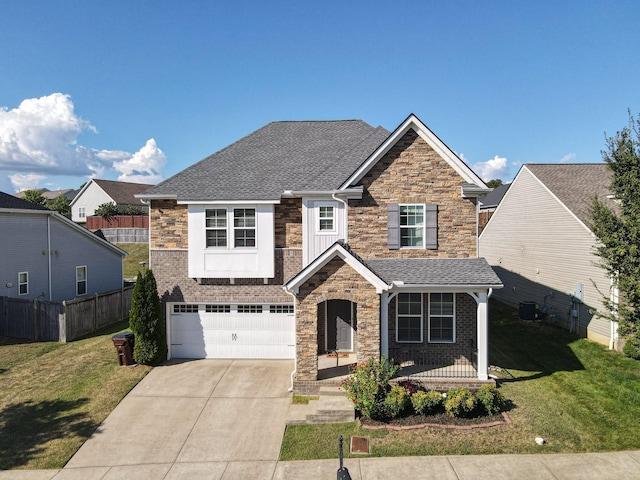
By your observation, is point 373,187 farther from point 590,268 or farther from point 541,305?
point 541,305

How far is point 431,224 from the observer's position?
14250mm

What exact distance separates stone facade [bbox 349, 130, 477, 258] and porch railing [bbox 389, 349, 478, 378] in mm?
3573

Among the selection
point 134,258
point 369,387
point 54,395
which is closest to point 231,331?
point 54,395

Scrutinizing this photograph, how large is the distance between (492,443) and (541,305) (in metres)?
13.1

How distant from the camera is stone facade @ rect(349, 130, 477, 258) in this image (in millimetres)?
14227

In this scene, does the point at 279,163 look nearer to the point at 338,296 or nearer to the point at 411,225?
the point at 411,225

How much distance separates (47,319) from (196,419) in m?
11.1

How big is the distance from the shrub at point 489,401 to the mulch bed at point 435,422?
0.16 meters

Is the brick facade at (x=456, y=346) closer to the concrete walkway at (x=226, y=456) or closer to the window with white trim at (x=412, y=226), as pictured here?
the window with white trim at (x=412, y=226)

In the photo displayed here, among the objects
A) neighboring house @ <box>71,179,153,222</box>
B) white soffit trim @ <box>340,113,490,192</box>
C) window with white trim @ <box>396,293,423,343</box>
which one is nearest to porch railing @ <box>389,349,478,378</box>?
window with white trim @ <box>396,293,423,343</box>

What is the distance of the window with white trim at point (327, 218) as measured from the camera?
1507 centimetres

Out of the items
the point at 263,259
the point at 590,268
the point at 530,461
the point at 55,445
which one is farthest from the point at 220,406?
the point at 590,268

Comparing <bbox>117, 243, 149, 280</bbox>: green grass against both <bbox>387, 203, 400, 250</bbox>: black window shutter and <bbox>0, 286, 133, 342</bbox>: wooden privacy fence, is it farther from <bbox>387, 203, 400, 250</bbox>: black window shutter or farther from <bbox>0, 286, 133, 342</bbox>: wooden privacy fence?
<bbox>387, 203, 400, 250</bbox>: black window shutter

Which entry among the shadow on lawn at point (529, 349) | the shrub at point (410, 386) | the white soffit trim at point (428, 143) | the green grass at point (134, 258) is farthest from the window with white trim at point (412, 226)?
the green grass at point (134, 258)
